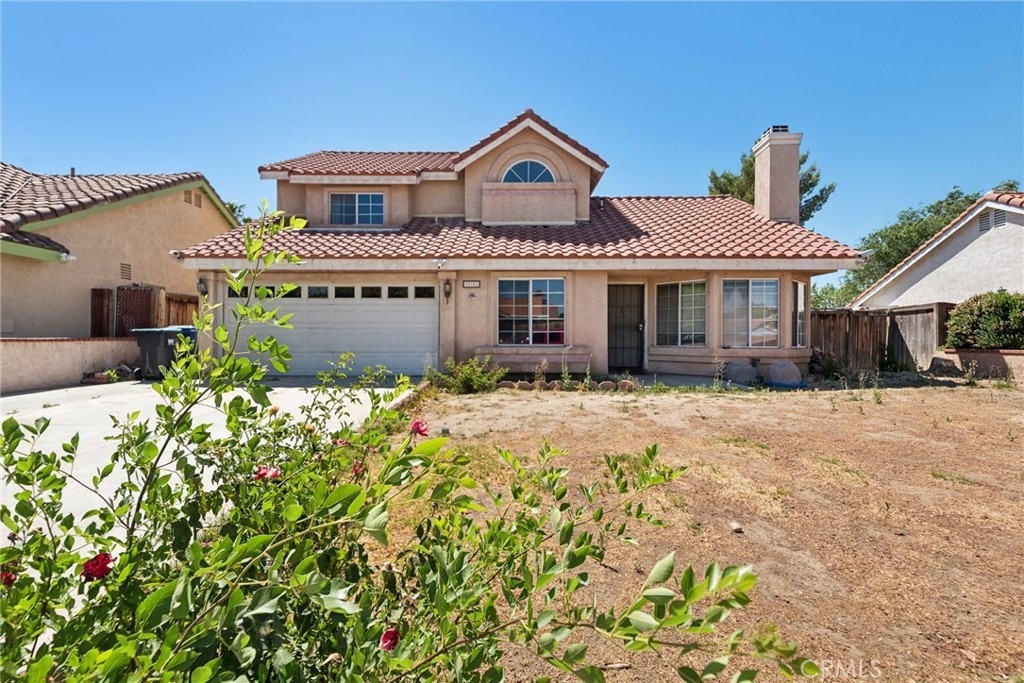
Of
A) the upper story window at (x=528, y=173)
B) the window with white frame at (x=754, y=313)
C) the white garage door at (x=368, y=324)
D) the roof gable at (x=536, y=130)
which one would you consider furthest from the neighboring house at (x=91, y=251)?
the window with white frame at (x=754, y=313)

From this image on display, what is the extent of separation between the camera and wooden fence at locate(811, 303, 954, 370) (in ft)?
45.9

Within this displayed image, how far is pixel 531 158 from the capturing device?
14219 mm

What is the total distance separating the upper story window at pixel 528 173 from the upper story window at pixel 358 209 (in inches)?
158

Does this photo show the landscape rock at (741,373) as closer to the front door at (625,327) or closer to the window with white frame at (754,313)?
the window with white frame at (754,313)

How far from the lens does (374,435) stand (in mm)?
1662

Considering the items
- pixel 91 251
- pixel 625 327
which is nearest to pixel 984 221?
pixel 625 327

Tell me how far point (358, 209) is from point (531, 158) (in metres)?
5.57

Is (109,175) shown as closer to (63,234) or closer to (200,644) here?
(63,234)

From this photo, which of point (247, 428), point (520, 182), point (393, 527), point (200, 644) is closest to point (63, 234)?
point (520, 182)

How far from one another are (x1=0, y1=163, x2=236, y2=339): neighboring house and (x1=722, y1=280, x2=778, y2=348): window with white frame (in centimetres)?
1613

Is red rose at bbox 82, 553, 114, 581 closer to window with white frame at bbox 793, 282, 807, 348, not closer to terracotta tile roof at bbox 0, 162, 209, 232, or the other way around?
window with white frame at bbox 793, 282, 807, 348

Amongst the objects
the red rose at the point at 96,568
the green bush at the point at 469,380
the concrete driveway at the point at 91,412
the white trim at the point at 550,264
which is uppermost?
the white trim at the point at 550,264

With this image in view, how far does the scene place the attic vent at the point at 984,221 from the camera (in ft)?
54.7

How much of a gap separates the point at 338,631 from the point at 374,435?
630 mm
